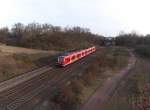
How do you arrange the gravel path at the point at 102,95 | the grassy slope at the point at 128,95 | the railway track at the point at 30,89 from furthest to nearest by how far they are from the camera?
the grassy slope at the point at 128,95, the gravel path at the point at 102,95, the railway track at the point at 30,89

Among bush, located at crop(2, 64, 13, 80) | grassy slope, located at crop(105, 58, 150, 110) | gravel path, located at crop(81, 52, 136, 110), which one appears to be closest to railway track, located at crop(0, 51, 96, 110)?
bush, located at crop(2, 64, 13, 80)

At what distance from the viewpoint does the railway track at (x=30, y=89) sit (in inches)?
886

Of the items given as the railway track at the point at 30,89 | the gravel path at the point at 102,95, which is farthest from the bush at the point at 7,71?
A: the gravel path at the point at 102,95

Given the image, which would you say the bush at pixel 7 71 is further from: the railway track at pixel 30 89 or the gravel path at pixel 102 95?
the gravel path at pixel 102 95

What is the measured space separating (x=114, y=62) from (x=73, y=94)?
91.6 feet

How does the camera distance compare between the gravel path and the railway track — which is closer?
the railway track

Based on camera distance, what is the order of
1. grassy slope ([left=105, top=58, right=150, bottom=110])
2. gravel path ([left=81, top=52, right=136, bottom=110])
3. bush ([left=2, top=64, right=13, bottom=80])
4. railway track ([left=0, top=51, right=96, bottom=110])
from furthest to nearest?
1. bush ([left=2, top=64, right=13, bottom=80])
2. grassy slope ([left=105, top=58, right=150, bottom=110])
3. gravel path ([left=81, top=52, right=136, bottom=110])
4. railway track ([left=0, top=51, right=96, bottom=110])

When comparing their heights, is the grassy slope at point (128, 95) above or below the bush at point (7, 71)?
below

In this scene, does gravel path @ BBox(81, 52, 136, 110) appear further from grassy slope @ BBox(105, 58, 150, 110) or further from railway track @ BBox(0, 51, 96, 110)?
railway track @ BBox(0, 51, 96, 110)

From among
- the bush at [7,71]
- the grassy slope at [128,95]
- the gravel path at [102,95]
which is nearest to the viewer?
the gravel path at [102,95]

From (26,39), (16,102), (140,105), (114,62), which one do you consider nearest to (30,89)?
(16,102)

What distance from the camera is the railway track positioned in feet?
73.9

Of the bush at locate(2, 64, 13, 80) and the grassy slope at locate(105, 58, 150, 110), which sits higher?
the bush at locate(2, 64, 13, 80)

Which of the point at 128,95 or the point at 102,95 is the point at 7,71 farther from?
the point at 128,95
